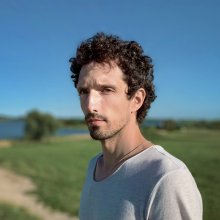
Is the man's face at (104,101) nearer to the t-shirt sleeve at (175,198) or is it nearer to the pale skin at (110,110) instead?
the pale skin at (110,110)

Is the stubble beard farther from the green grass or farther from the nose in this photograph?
the green grass

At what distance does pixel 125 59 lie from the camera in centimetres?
234

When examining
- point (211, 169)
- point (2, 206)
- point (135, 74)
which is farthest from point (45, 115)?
point (135, 74)

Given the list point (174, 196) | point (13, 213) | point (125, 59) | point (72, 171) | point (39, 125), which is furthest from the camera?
point (39, 125)

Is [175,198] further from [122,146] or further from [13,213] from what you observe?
[13,213]

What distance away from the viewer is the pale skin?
2219 mm

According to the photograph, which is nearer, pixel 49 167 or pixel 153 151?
pixel 153 151

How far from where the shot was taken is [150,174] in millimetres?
1912

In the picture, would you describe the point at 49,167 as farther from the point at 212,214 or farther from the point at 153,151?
the point at 153,151

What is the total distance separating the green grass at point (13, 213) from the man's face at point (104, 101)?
9593mm

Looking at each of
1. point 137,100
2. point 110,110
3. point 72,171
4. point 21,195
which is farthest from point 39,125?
point 110,110

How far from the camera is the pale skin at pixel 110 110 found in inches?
87.4

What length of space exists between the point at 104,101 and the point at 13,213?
10305mm

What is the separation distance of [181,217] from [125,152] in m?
0.55
